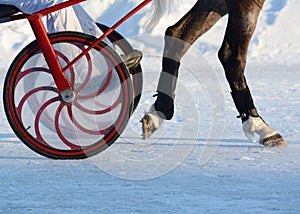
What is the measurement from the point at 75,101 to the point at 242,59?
946 millimetres

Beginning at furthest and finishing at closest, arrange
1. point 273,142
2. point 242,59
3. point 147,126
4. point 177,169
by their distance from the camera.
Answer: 1. point 147,126
2. point 242,59
3. point 273,142
4. point 177,169

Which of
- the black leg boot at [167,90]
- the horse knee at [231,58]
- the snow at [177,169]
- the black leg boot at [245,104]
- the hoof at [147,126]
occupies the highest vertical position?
the horse knee at [231,58]

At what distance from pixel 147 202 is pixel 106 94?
0.86 metres

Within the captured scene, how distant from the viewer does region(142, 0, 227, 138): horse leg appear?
439cm

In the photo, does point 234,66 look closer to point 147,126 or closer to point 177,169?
point 147,126

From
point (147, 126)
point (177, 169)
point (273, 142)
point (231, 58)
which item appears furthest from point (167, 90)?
point (177, 169)

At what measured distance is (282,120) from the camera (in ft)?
16.0

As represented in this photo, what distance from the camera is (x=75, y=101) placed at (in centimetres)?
368

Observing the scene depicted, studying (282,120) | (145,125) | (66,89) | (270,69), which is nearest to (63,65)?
(66,89)

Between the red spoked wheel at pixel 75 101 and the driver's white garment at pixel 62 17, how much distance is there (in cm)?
16

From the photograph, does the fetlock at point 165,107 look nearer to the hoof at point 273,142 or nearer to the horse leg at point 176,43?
the horse leg at point 176,43

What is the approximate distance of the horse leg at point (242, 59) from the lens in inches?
161

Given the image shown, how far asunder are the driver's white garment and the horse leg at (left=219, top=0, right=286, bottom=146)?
64cm

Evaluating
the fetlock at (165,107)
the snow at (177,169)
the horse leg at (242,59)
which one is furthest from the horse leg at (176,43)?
the horse leg at (242,59)
